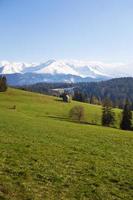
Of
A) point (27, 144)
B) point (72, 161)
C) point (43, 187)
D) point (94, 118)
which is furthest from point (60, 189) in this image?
point (94, 118)

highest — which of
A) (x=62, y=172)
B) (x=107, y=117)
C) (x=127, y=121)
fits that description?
(x=62, y=172)

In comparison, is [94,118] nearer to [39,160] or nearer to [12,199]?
[39,160]

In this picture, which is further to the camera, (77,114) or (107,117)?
(77,114)

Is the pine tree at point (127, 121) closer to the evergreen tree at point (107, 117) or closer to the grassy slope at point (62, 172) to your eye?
the evergreen tree at point (107, 117)

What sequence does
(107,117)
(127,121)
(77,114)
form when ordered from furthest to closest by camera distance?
(77,114) < (107,117) < (127,121)

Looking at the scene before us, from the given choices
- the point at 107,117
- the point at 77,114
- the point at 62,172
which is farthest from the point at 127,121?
the point at 62,172

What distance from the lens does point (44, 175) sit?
1622 cm

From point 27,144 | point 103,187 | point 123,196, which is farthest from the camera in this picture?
point 27,144

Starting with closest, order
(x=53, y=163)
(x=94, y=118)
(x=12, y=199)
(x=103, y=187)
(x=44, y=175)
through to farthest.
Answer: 1. (x=12, y=199)
2. (x=103, y=187)
3. (x=44, y=175)
4. (x=53, y=163)
5. (x=94, y=118)

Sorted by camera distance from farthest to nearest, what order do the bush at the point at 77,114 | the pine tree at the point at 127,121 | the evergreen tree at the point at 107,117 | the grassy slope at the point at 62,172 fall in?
the bush at the point at 77,114, the evergreen tree at the point at 107,117, the pine tree at the point at 127,121, the grassy slope at the point at 62,172

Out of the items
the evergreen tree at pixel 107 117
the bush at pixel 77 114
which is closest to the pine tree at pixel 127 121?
the evergreen tree at pixel 107 117

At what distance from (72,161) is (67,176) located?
3.62 m

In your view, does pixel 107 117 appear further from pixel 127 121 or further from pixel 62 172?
pixel 62 172

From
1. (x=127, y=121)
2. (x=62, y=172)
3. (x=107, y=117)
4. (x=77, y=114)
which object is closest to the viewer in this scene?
(x=62, y=172)
